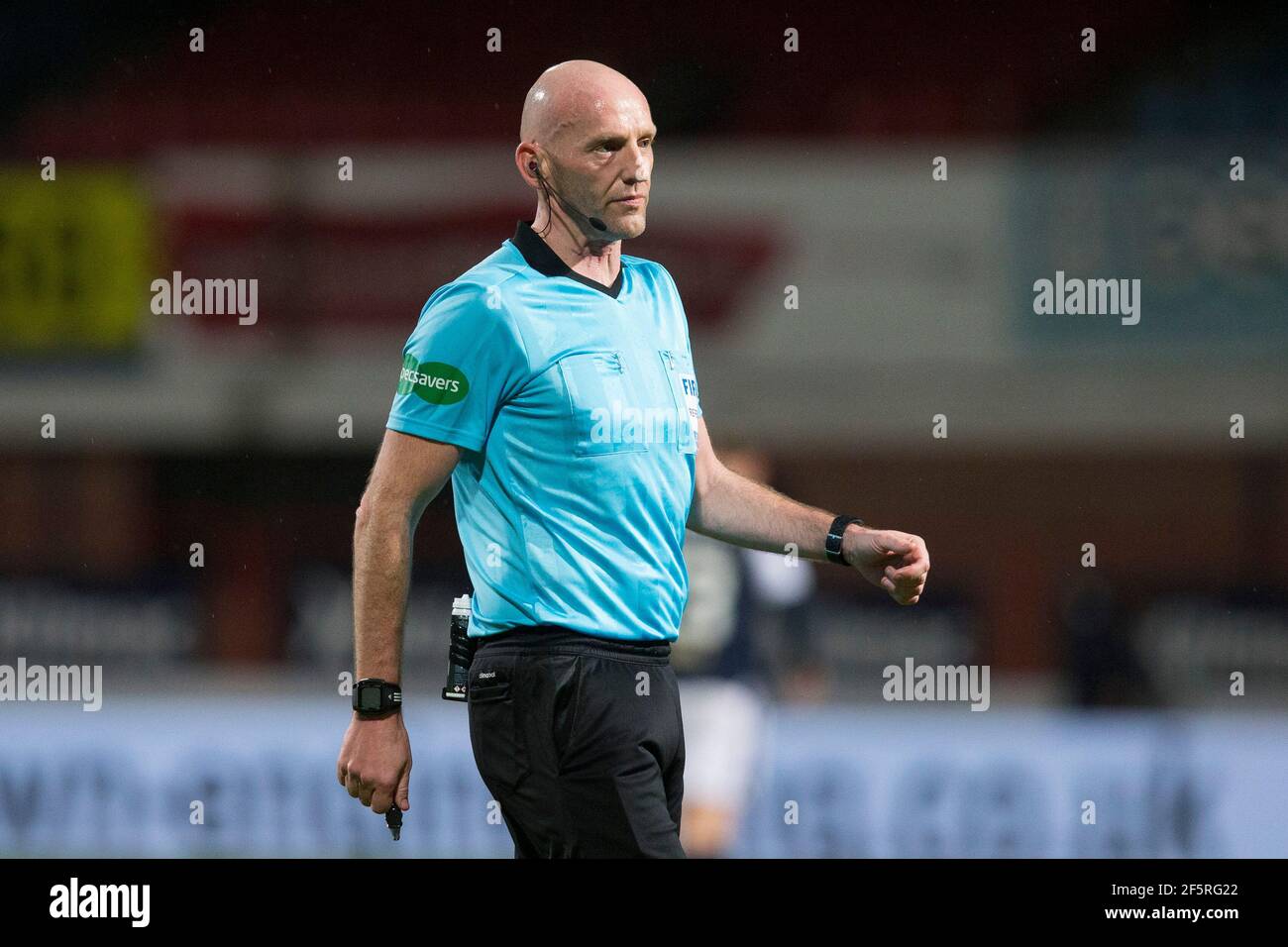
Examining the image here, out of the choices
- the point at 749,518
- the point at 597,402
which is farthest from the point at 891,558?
the point at 597,402

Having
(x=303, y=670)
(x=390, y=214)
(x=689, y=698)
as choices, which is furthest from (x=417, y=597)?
(x=689, y=698)

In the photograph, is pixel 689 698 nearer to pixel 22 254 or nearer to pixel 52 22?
pixel 22 254

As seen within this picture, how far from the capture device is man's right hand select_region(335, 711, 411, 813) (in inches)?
114

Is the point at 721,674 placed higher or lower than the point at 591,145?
lower

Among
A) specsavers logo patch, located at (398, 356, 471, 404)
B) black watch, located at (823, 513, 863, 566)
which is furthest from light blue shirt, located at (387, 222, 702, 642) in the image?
black watch, located at (823, 513, 863, 566)

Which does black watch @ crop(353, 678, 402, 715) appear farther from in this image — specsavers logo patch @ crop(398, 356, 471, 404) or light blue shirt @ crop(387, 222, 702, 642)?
specsavers logo patch @ crop(398, 356, 471, 404)

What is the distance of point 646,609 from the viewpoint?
3.07 m

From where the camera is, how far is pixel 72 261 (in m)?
12.4

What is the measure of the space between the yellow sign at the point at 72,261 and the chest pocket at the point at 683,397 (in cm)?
970

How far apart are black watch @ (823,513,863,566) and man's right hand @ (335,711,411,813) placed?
0.88 meters

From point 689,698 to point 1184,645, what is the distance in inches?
254

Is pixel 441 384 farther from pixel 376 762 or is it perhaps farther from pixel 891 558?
pixel 891 558

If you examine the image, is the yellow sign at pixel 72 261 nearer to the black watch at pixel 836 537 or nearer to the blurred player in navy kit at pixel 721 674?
the blurred player in navy kit at pixel 721 674

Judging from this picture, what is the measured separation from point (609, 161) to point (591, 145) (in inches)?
1.7
